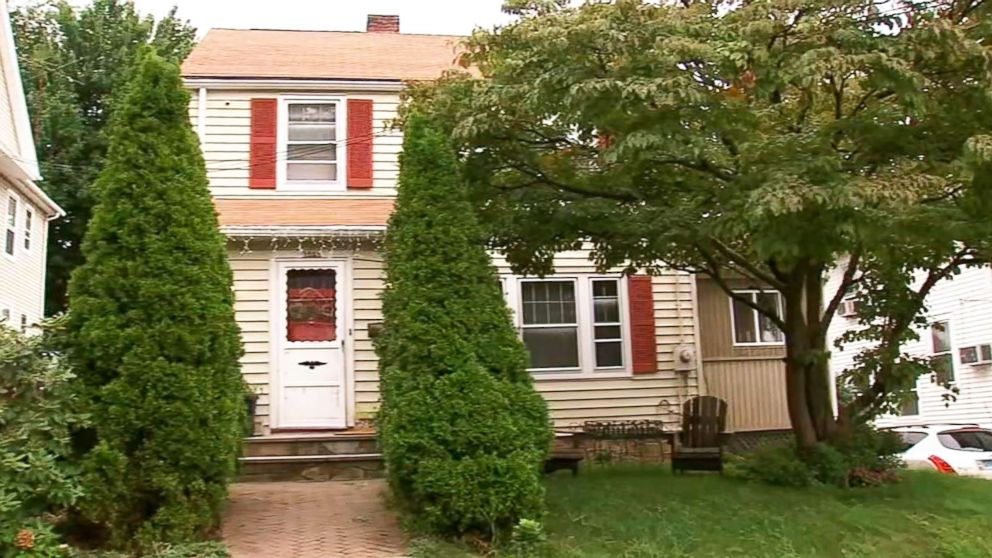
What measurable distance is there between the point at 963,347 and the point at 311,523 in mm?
17547

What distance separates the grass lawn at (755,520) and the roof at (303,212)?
4526mm

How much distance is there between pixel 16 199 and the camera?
16.8 metres

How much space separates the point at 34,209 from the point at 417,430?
45.2 ft

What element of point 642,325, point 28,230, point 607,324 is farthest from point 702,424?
point 28,230

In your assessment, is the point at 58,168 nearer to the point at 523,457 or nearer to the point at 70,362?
the point at 70,362

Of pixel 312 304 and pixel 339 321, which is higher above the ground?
pixel 312 304

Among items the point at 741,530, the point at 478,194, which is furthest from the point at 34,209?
the point at 741,530

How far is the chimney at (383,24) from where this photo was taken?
56.2 ft

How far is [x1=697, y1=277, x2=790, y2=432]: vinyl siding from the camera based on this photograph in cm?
1346

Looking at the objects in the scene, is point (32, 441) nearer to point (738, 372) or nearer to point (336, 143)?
point (336, 143)

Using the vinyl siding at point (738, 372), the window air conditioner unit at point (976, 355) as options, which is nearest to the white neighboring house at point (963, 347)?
the window air conditioner unit at point (976, 355)

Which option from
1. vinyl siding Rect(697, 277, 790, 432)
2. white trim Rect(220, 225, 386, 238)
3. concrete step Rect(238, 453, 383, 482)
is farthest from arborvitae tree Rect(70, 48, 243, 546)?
vinyl siding Rect(697, 277, 790, 432)

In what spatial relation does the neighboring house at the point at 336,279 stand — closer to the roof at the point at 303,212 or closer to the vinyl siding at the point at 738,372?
the roof at the point at 303,212

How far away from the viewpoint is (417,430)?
6.92m
